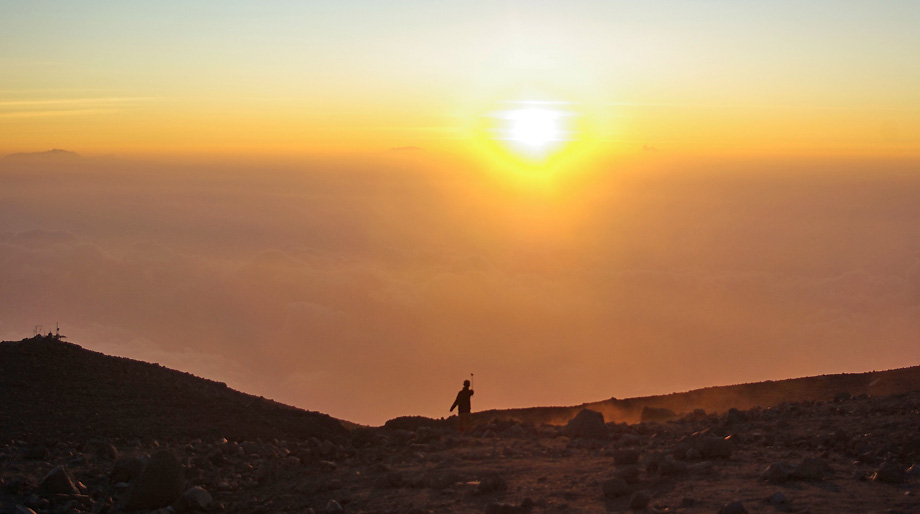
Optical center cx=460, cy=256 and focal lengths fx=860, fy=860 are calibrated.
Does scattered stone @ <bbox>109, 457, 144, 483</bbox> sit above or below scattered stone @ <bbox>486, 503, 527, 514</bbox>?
above

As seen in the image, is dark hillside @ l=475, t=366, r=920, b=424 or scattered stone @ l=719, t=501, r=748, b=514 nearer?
scattered stone @ l=719, t=501, r=748, b=514

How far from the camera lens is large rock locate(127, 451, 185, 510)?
1004cm

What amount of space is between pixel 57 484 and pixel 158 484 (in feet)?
4.06

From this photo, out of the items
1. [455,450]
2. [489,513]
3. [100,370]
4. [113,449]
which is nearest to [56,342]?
[100,370]

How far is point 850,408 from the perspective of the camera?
41.7 ft

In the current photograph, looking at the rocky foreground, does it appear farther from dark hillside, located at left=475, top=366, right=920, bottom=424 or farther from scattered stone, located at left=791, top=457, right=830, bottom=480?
dark hillside, located at left=475, top=366, right=920, bottom=424

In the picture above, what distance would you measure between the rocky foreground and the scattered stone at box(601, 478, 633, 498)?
0.01 metres

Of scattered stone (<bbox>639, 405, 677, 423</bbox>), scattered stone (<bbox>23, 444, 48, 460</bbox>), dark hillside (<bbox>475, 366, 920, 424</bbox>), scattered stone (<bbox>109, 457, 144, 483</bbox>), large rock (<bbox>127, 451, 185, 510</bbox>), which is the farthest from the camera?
dark hillside (<bbox>475, 366, 920, 424</bbox>)

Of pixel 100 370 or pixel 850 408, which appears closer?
pixel 850 408

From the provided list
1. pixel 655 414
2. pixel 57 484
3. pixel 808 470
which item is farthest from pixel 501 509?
pixel 655 414

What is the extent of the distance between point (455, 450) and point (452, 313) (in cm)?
15618

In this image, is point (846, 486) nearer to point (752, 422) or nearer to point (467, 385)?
point (752, 422)

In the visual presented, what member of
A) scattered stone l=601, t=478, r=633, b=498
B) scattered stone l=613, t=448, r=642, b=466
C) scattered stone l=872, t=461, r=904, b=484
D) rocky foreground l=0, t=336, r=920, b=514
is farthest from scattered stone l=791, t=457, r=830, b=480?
scattered stone l=613, t=448, r=642, b=466

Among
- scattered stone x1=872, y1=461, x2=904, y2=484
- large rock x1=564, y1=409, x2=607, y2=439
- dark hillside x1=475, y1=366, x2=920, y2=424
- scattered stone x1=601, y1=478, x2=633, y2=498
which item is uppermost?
dark hillside x1=475, y1=366, x2=920, y2=424
